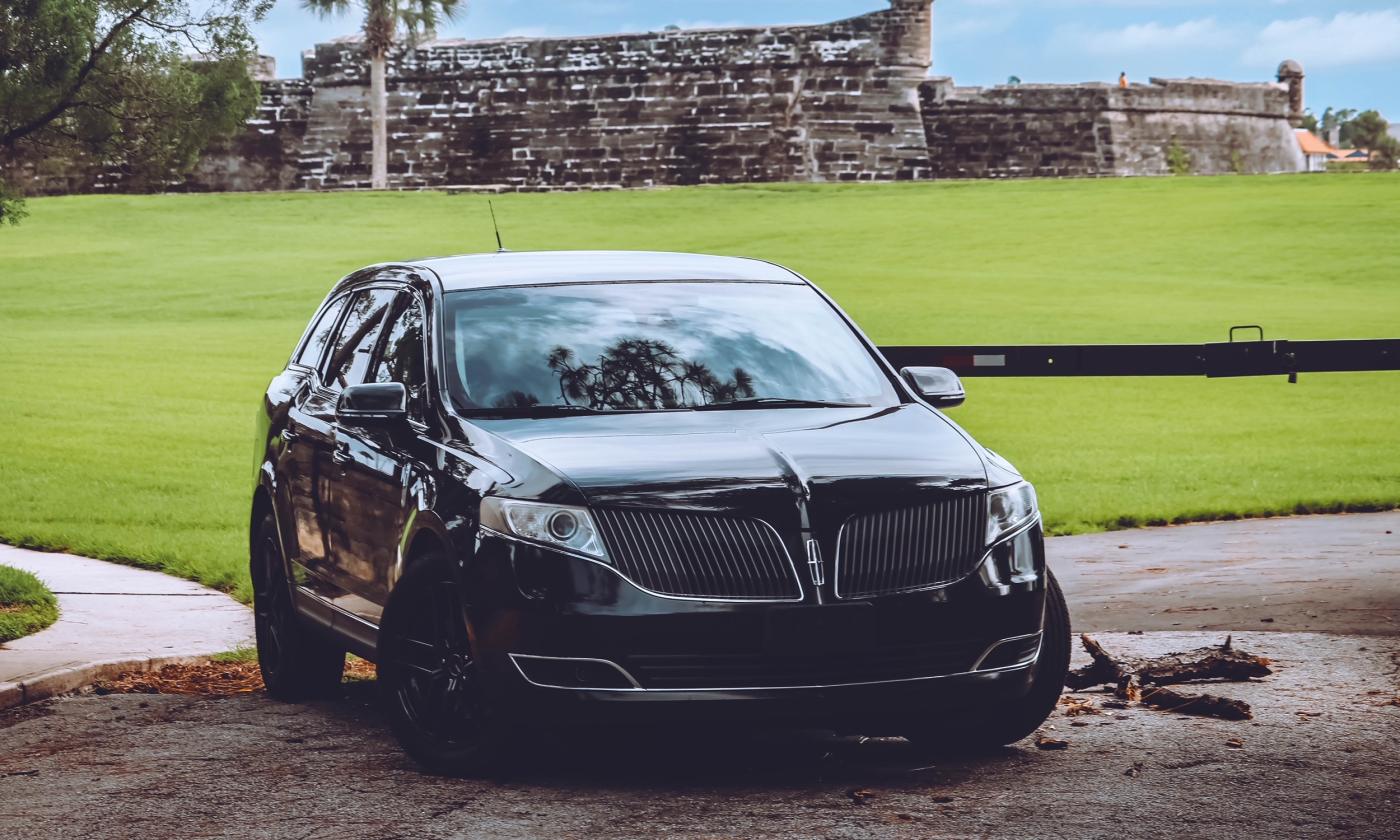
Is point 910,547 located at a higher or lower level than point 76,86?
lower

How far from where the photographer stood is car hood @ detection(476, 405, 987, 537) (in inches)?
220

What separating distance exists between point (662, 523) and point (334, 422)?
86.4 inches

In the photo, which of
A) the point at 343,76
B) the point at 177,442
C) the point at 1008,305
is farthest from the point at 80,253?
the point at 177,442

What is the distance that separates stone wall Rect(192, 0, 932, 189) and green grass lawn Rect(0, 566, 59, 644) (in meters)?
43.2

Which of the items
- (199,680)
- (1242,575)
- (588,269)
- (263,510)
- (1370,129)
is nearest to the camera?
(588,269)

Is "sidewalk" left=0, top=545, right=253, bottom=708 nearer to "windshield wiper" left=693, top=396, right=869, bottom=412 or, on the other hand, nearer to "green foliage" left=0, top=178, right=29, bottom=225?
"green foliage" left=0, top=178, right=29, bottom=225

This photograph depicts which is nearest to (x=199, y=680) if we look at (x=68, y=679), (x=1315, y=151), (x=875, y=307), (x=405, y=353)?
A: (x=68, y=679)

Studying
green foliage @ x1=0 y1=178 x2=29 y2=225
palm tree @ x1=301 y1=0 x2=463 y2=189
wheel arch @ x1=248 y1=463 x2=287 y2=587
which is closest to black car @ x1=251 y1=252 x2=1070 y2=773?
wheel arch @ x1=248 y1=463 x2=287 y2=587

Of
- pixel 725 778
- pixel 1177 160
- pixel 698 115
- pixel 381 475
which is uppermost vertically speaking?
pixel 698 115

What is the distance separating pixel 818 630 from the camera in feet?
18.1

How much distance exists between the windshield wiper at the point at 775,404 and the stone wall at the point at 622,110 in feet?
151

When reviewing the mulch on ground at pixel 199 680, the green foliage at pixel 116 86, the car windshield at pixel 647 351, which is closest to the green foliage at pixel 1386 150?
the green foliage at pixel 116 86

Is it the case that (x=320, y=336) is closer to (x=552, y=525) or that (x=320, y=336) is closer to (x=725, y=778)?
(x=552, y=525)

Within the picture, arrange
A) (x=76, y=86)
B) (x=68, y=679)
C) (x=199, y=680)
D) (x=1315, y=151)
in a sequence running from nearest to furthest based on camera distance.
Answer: (x=68, y=679) < (x=199, y=680) < (x=76, y=86) < (x=1315, y=151)
